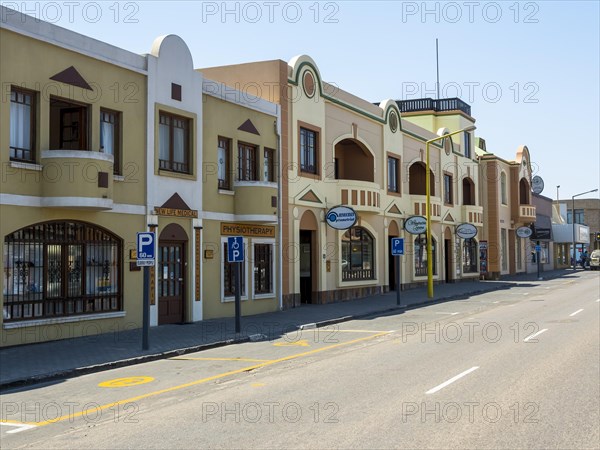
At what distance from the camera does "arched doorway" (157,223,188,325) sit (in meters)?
19.3

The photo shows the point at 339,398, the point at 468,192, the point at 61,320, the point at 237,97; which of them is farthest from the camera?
the point at 468,192

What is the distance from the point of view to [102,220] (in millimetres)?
17062

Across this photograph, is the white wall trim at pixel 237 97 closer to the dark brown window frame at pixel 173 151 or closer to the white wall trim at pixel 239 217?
the dark brown window frame at pixel 173 151

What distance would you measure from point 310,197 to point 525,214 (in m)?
32.6

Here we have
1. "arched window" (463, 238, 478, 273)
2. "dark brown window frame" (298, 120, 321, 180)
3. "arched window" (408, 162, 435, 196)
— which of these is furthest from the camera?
"arched window" (463, 238, 478, 273)

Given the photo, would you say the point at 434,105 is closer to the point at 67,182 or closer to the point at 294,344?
the point at 294,344

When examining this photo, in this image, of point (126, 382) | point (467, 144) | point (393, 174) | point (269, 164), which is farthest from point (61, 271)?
point (467, 144)

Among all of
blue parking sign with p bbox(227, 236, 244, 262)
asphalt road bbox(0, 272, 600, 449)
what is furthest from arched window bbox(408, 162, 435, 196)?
asphalt road bbox(0, 272, 600, 449)

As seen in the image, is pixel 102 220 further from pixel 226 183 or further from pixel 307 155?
pixel 307 155

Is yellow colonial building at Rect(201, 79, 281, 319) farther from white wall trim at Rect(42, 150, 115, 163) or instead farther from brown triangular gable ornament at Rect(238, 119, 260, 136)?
white wall trim at Rect(42, 150, 115, 163)

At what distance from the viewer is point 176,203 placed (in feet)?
64.3

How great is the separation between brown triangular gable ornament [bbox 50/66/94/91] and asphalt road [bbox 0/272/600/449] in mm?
6933

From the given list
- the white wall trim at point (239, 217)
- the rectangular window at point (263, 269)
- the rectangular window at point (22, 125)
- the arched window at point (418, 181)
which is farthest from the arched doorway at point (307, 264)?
the arched window at point (418, 181)

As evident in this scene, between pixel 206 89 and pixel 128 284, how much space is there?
6545 millimetres
